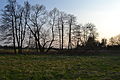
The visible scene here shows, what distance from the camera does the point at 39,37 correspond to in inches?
2146

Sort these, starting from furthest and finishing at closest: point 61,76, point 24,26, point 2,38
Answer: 1. point 24,26
2. point 2,38
3. point 61,76

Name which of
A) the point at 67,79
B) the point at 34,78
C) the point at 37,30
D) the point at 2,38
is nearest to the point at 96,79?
the point at 67,79

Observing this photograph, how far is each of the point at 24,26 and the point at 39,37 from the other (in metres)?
4.67

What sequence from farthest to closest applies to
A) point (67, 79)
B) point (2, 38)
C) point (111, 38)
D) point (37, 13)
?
point (111, 38), point (37, 13), point (2, 38), point (67, 79)

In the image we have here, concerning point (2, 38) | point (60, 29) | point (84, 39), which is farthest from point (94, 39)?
point (2, 38)

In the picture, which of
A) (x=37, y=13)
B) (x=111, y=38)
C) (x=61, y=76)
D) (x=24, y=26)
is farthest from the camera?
(x=111, y=38)

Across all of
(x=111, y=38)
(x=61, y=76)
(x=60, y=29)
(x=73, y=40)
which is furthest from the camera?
(x=111, y=38)

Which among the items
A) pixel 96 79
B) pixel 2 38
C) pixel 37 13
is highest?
pixel 37 13

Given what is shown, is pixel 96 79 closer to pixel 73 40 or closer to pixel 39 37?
pixel 39 37

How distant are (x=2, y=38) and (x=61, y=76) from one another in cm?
3537

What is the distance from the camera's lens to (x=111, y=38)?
92562 millimetres

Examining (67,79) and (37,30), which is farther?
(37,30)

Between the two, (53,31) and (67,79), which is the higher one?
(53,31)

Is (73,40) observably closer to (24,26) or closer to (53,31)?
(53,31)
